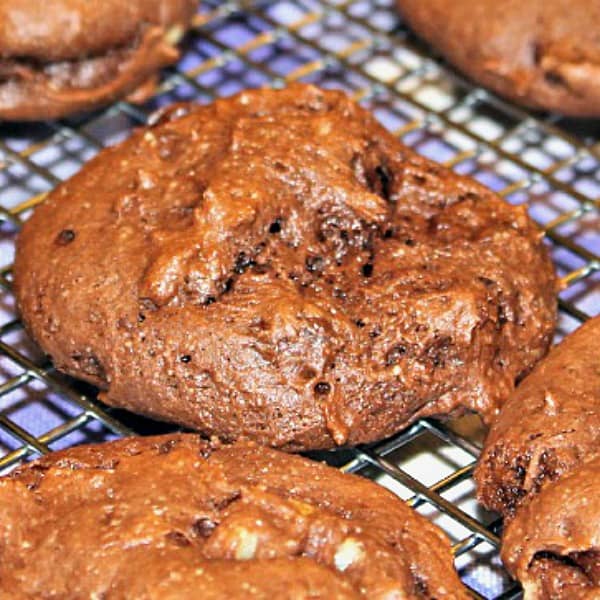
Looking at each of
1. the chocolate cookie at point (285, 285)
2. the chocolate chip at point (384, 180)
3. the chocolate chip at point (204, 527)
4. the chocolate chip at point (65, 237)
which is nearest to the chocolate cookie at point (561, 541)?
the chocolate cookie at point (285, 285)

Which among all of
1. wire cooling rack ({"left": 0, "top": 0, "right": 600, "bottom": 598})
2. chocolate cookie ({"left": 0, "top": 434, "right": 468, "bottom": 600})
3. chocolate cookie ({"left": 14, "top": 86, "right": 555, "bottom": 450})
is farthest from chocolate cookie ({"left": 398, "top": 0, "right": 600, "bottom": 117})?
chocolate cookie ({"left": 0, "top": 434, "right": 468, "bottom": 600})

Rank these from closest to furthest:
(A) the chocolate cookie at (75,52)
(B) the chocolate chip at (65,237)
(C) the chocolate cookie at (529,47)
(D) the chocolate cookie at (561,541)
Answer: (D) the chocolate cookie at (561,541)
(B) the chocolate chip at (65,237)
(A) the chocolate cookie at (75,52)
(C) the chocolate cookie at (529,47)

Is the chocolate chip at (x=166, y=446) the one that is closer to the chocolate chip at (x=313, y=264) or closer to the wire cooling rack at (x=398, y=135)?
the wire cooling rack at (x=398, y=135)

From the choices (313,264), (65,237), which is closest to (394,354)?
(313,264)

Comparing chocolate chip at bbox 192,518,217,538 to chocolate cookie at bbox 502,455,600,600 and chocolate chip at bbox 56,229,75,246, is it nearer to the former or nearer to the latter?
chocolate cookie at bbox 502,455,600,600

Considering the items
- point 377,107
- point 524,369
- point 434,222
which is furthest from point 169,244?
point 377,107

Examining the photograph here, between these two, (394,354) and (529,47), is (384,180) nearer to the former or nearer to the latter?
(394,354)
